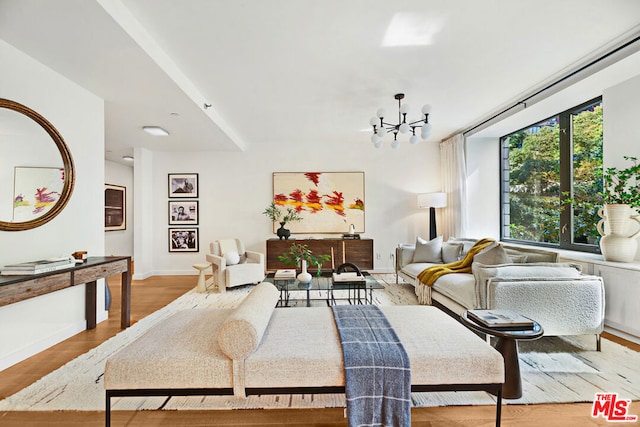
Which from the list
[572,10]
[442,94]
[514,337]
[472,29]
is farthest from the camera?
[442,94]

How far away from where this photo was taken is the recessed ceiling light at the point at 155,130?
4673mm

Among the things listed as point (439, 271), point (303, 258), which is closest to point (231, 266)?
point (303, 258)

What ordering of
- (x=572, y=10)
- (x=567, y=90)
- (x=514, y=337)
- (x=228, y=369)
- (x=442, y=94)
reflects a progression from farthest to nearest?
(x=442, y=94) → (x=567, y=90) → (x=572, y=10) → (x=514, y=337) → (x=228, y=369)

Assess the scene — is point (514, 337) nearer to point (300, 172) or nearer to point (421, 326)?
point (421, 326)

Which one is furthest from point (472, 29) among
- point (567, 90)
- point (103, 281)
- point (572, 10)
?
point (103, 281)

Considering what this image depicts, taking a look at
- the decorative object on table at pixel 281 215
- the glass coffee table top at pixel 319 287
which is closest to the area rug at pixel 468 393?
the glass coffee table top at pixel 319 287

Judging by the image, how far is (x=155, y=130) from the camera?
15.7ft

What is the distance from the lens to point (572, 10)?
7.74 ft

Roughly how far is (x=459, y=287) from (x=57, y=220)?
3.89 meters

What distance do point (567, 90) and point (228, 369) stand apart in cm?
425

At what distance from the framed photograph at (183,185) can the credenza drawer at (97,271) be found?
3.15 meters

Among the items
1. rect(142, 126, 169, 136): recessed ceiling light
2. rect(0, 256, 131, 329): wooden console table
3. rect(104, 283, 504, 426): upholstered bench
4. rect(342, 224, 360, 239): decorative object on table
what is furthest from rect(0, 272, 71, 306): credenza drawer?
rect(342, 224, 360, 239): decorative object on table

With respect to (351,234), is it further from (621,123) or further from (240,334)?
(240,334)

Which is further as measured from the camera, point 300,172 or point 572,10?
point 300,172
